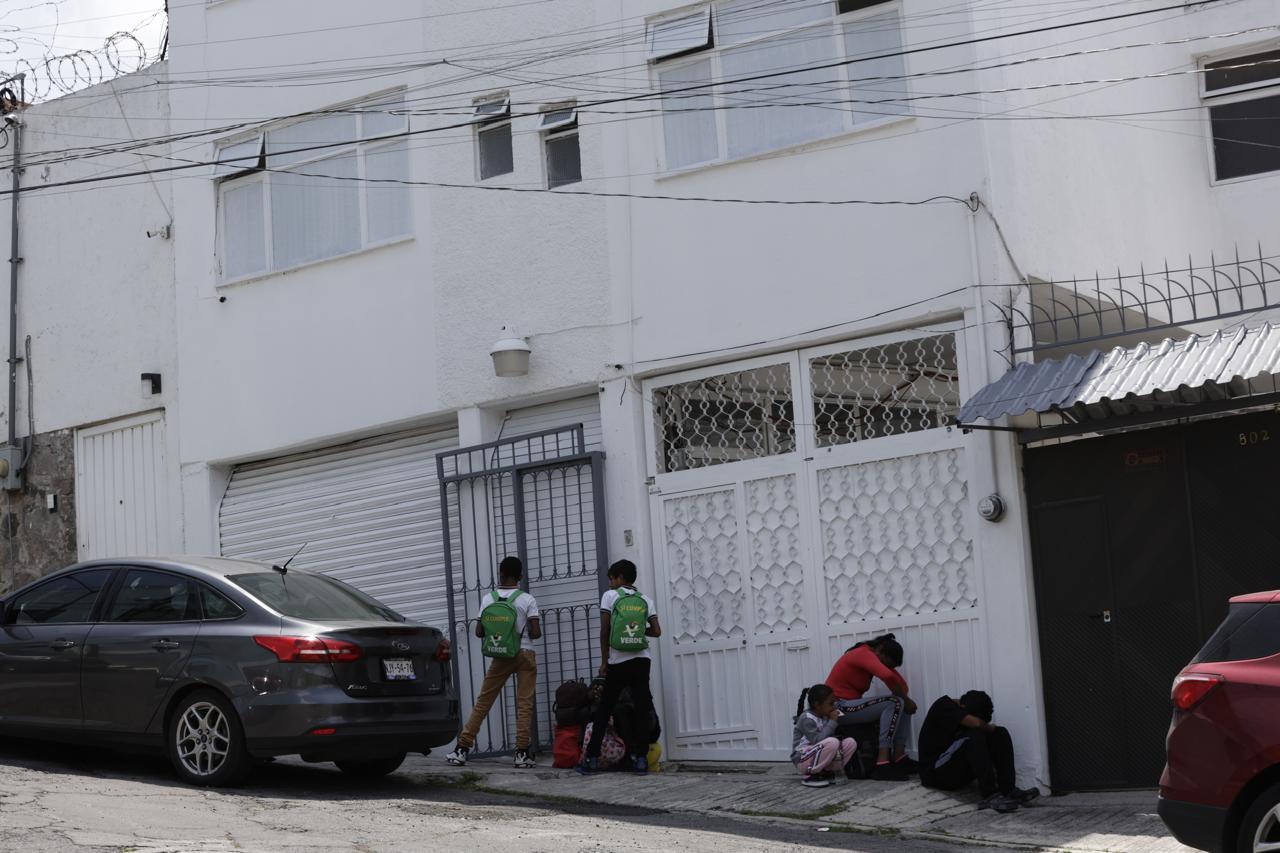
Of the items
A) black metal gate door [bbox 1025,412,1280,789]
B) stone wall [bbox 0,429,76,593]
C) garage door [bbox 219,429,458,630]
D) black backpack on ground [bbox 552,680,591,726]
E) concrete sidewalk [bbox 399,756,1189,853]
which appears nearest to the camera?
concrete sidewalk [bbox 399,756,1189,853]

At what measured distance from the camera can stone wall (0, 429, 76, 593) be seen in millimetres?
17719

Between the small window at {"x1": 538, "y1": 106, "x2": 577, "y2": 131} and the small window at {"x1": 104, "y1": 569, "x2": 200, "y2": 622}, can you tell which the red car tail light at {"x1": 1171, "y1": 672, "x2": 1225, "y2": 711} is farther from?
the small window at {"x1": 538, "y1": 106, "x2": 577, "y2": 131}

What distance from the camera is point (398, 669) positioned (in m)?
11.5

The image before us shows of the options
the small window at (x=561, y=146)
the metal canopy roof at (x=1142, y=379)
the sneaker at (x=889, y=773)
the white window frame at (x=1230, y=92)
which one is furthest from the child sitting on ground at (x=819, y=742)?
the white window frame at (x=1230, y=92)

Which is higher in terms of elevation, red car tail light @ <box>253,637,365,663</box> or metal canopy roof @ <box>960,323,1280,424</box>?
metal canopy roof @ <box>960,323,1280,424</box>

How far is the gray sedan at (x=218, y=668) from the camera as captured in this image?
11.0m

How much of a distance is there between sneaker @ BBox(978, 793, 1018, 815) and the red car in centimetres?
310

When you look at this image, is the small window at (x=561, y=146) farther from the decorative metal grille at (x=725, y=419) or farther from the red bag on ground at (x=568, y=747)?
the red bag on ground at (x=568, y=747)

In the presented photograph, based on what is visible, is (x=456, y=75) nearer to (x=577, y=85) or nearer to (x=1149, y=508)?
(x=577, y=85)

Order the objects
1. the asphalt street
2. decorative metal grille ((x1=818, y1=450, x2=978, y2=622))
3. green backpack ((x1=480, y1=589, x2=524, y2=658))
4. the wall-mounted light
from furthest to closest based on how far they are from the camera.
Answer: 1. the wall-mounted light
2. green backpack ((x1=480, y1=589, x2=524, y2=658))
3. decorative metal grille ((x1=818, y1=450, x2=978, y2=622))
4. the asphalt street

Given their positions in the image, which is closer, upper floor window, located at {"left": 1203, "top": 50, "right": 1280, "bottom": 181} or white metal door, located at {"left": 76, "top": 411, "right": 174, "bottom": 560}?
upper floor window, located at {"left": 1203, "top": 50, "right": 1280, "bottom": 181}

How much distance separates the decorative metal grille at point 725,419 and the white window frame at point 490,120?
8.80 feet

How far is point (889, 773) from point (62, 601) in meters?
5.90

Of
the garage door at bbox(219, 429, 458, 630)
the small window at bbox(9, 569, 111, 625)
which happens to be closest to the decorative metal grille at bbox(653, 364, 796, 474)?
the garage door at bbox(219, 429, 458, 630)
